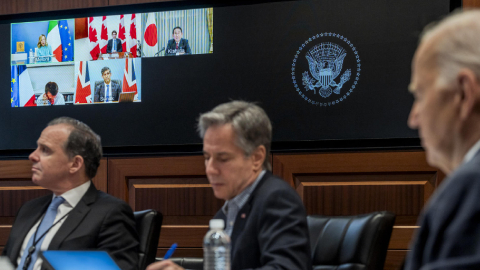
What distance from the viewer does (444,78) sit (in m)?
0.84

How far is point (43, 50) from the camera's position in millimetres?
3574

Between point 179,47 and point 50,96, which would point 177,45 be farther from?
point 50,96

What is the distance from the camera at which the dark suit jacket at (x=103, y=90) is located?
344 cm

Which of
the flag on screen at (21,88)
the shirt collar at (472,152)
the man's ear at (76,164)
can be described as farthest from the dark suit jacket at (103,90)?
the shirt collar at (472,152)

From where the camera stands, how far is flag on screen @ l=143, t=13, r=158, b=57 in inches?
134

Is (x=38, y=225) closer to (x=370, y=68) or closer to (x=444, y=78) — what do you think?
(x=370, y=68)

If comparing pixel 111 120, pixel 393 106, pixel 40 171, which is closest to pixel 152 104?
pixel 111 120

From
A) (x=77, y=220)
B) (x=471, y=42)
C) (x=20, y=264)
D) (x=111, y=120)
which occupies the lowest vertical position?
(x=20, y=264)

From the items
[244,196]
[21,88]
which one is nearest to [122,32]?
[21,88]

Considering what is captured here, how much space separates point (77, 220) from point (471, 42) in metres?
2.01

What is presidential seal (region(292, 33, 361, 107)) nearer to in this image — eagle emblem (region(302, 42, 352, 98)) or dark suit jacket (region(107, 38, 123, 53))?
eagle emblem (region(302, 42, 352, 98))

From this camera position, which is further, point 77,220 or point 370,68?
point 370,68

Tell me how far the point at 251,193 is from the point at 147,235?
2.48 ft

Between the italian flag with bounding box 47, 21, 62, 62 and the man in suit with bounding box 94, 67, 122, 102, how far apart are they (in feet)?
1.11
